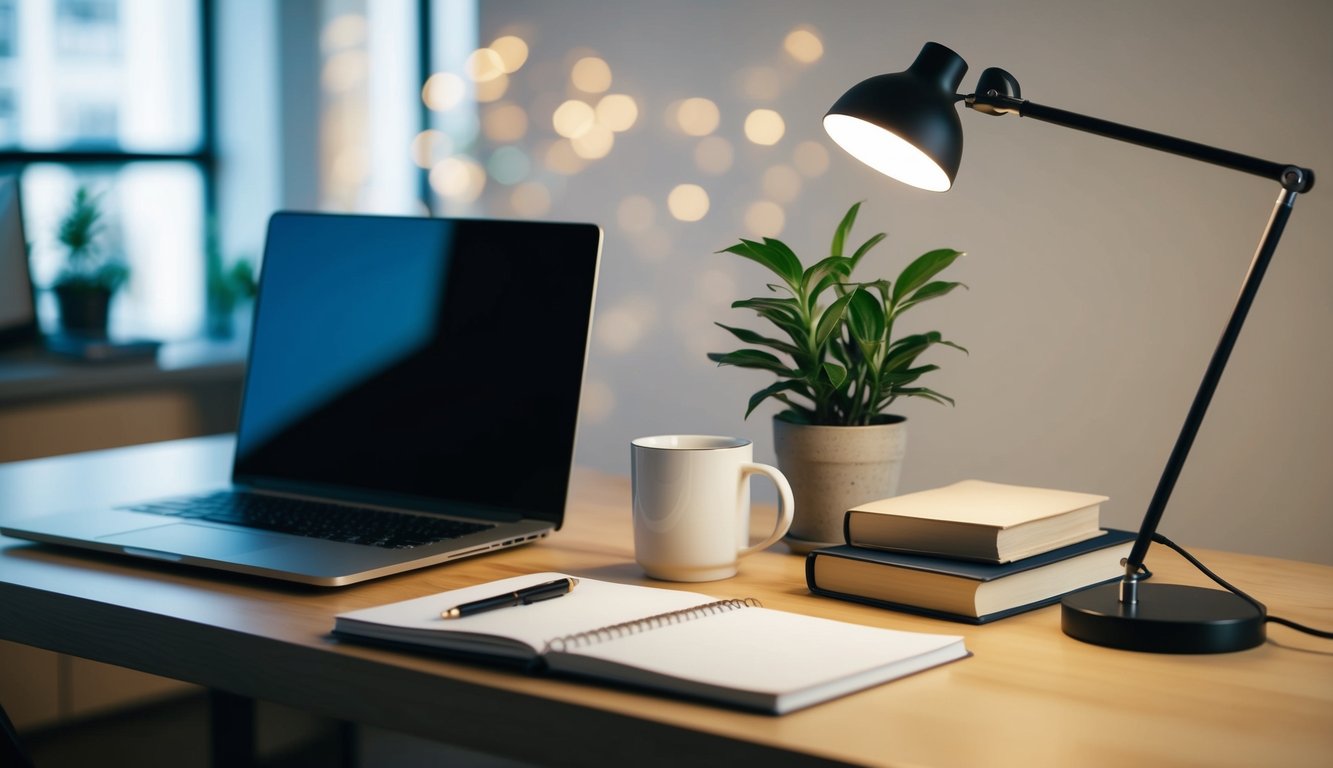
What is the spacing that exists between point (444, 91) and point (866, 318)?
2.57 meters

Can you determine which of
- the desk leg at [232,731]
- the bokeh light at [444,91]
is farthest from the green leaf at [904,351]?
the bokeh light at [444,91]

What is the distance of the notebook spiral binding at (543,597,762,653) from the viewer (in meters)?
0.71

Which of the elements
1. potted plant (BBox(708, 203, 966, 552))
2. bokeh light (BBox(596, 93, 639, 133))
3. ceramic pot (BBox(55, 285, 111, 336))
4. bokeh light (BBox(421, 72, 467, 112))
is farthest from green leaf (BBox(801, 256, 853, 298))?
bokeh light (BBox(421, 72, 467, 112))

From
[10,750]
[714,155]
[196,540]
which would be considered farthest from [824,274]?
[714,155]

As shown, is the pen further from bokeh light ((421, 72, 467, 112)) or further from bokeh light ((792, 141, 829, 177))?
bokeh light ((421, 72, 467, 112))

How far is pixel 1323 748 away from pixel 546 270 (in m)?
0.70

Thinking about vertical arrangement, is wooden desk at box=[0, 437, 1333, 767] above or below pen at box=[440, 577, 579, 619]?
below

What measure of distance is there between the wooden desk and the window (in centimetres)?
222

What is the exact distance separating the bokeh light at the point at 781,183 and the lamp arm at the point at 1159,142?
169 cm

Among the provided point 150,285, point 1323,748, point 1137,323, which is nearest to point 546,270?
point 1323,748

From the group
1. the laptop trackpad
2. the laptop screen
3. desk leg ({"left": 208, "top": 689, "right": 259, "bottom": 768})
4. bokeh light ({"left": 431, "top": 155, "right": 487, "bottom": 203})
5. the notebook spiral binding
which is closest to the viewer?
the notebook spiral binding

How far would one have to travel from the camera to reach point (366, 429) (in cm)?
117

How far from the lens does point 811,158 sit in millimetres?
2555

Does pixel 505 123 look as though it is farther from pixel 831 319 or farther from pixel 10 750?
pixel 10 750
